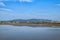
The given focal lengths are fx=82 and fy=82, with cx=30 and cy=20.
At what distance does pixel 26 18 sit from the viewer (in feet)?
3.62

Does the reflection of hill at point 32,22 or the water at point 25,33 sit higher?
the reflection of hill at point 32,22

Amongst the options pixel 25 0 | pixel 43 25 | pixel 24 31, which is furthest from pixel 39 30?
pixel 25 0

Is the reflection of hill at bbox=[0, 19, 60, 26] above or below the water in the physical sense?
above

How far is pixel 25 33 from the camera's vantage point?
1.11m

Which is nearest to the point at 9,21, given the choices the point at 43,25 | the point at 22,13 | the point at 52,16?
the point at 22,13

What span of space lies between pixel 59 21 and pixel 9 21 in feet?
2.16

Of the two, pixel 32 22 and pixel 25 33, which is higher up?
pixel 32 22

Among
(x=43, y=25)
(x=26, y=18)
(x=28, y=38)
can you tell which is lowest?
(x=28, y=38)

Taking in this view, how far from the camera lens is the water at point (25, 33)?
1.09 meters

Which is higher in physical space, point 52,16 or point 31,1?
point 31,1

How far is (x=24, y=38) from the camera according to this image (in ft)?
3.60

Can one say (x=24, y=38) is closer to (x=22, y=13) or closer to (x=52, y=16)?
(x=22, y=13)

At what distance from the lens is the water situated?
109cm

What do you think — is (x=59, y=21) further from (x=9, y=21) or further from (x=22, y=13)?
(x=9, y=21)
